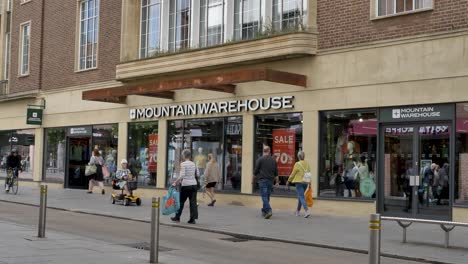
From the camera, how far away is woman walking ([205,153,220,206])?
19422 mm

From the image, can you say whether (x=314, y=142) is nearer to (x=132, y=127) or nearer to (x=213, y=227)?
(x=213, y=227)

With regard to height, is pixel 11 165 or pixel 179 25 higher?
pixel 179 25

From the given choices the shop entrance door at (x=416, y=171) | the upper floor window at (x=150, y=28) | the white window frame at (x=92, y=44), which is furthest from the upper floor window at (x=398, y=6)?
the white window frame at (x=92, y=44)

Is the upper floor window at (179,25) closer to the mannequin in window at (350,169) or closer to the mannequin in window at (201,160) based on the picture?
the mannequin in window at (201,160)

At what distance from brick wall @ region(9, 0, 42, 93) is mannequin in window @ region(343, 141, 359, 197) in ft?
59.1

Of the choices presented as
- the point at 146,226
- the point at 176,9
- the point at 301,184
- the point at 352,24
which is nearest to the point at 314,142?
the point at 301,184

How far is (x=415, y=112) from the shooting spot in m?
15.8

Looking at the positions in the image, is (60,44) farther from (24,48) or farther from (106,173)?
(106,173)

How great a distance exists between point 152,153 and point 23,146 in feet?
34.9

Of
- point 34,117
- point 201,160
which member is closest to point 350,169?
point 201,160

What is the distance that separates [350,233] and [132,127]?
13108 mm

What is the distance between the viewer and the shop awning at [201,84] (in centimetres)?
1761

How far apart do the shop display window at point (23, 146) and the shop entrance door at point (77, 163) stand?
328 cm

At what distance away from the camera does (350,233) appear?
13469mm
